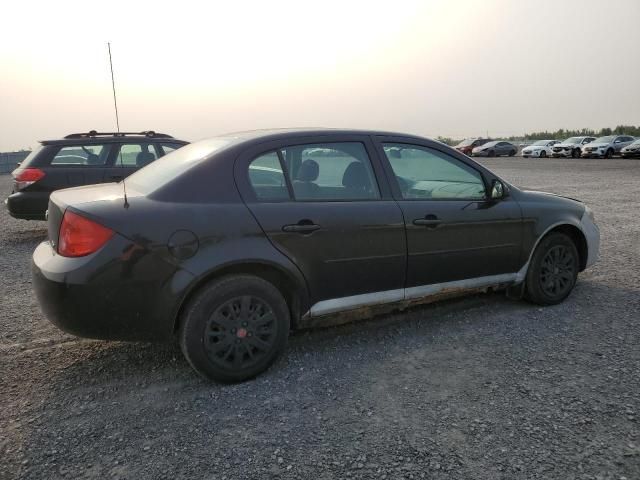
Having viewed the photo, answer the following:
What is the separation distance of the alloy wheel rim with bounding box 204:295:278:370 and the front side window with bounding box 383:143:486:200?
1387mm

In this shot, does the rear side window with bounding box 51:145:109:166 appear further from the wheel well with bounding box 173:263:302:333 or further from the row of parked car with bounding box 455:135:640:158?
the row of parked car with bounding box 455:135:640:158

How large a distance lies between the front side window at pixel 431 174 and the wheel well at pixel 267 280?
111cm

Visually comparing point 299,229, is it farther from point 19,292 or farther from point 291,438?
point 19,292

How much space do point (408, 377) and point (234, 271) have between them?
1.30 m

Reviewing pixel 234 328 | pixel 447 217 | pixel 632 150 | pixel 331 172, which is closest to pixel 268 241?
pixel 234 328

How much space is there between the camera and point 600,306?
15.0 ft

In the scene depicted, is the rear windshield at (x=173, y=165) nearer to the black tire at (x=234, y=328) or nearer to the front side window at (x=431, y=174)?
the black tire at (x=234, y=328)

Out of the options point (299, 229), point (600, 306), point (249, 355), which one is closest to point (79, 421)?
point (249, 355)

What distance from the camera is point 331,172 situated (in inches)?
143

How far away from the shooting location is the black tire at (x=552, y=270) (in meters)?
4.50

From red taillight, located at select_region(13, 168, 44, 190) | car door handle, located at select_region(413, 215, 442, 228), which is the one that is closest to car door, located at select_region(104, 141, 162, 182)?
red taillight, located at select_region(13, 168, 44, 190)

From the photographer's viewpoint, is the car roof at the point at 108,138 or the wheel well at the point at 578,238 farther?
the car roof at the point at 108,138

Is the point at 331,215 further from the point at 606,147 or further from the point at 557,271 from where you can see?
the point at 606,147

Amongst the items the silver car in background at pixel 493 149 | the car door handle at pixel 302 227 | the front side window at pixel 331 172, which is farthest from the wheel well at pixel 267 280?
the silver car in background at pixel 493 149
